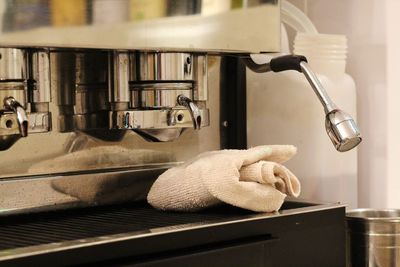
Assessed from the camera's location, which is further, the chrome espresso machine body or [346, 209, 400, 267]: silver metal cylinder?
[346, 209, 400, 267]: silver metal cylinder

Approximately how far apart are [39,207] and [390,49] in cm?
65

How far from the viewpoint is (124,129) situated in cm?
99

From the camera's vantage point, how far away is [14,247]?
2.33ft

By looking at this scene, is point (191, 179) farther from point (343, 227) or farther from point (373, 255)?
point (373, 255)

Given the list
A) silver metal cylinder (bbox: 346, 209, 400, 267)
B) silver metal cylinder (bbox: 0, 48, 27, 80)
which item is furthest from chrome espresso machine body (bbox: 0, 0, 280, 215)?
silver metal cylinder (bbox: 346, 209, 400, 267)

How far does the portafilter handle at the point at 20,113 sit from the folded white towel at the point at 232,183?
202 millimetres

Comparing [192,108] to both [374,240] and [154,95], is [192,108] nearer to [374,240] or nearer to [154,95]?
[154,95]

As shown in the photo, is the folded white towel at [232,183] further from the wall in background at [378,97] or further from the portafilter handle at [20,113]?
the wall in background at [378,97]

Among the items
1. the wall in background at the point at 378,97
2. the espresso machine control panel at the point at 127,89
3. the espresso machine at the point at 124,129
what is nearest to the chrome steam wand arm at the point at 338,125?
the espresso machine at the point at 124,129

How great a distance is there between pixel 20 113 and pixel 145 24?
0.18 m

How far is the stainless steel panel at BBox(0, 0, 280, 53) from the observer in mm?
802

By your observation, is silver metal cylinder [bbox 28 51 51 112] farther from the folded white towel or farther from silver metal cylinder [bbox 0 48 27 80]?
the folded white towel

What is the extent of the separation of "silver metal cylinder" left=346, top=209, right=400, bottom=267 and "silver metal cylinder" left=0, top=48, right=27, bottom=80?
0.50 m

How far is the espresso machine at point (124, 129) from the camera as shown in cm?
79
